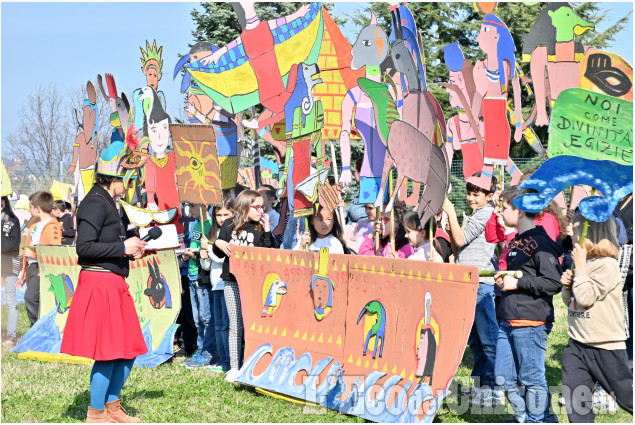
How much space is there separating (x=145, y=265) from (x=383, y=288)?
318cm

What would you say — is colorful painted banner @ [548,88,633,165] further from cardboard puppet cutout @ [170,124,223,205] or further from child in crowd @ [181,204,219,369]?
child in crowd @ [181,204,219,369]

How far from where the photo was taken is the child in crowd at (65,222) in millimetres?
10953

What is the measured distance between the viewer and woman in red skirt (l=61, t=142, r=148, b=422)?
5152mm

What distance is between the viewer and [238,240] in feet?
22.6

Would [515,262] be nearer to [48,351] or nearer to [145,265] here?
[145,265]

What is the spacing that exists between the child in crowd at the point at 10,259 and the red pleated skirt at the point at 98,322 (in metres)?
4.31

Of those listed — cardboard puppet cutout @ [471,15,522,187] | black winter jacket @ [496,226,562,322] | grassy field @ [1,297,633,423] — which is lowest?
grassy field @ [1,297,633,423]

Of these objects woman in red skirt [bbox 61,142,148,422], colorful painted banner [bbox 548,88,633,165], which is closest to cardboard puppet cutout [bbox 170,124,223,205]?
woman in red skirt [bbox 61,142,148,422]

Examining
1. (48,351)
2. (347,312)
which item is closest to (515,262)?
(347,312)

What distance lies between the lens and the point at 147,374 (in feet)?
23.5

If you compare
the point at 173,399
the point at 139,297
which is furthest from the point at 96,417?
the point at 139,297

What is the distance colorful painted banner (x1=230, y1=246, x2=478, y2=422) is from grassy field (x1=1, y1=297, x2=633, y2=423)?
23cm

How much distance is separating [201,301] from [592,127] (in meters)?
4.53

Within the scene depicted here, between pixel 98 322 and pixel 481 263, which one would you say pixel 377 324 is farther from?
pixel 98 322
